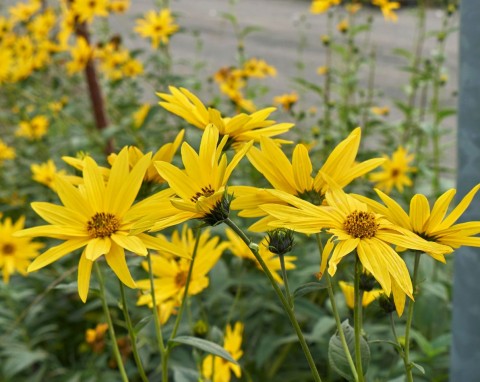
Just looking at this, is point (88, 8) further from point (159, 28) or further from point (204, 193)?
point (204, 193)

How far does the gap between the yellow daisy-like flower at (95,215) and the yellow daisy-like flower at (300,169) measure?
3.6 inches

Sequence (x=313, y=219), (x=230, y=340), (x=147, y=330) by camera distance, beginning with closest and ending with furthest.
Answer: (x=313, y=219)
(x=230, y=340)
(x=147, y=330)

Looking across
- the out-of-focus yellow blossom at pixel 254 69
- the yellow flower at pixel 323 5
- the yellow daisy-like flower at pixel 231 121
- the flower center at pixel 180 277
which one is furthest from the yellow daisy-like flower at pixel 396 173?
the yellow daisy-like flower at pixel 231 121

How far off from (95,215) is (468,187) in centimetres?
38

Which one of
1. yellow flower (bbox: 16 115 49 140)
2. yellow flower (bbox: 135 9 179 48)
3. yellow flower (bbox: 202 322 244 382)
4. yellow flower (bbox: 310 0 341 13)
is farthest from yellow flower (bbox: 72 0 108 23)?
yellow flower (bbox: 202 322 244 382)

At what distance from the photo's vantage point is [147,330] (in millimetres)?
1323

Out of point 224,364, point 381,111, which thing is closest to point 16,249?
point 224,364

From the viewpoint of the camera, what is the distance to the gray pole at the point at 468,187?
25.8 inches

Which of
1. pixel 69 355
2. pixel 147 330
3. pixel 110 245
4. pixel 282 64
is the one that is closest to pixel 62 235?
pixel 110 245

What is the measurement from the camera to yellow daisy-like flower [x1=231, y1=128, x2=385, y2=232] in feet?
1.77

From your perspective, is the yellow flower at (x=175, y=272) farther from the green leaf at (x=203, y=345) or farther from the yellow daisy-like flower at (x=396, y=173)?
the yellow daisy-like flower at (x=396, y=173)

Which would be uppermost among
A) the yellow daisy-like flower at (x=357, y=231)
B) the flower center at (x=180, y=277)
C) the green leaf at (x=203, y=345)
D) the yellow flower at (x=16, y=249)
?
the yellow daisy-like flower at (x=357, y=231)

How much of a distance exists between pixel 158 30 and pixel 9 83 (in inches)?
22.8

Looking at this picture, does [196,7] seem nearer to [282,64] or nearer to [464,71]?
[282,64]
